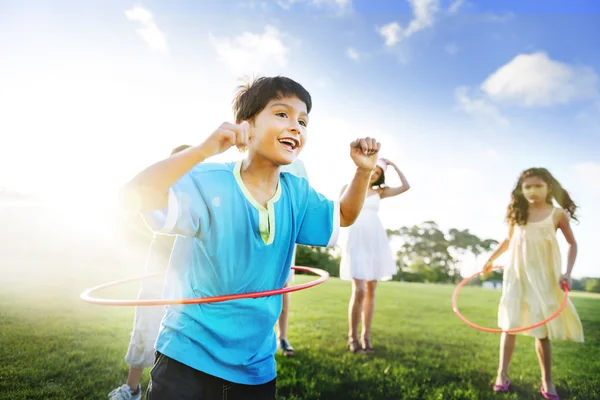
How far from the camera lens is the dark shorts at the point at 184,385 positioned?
182 centimetres

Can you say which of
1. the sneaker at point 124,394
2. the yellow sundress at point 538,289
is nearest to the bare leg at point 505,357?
the yellow sundress at point 538,289

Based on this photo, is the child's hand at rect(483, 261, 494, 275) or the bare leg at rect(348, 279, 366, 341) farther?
the bare leg at rect(348, 279, 366, 341)

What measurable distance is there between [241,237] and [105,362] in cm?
353

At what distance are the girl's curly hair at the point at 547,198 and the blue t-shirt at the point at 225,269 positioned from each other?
11.9ft

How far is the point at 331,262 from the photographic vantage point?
2244 centimetres

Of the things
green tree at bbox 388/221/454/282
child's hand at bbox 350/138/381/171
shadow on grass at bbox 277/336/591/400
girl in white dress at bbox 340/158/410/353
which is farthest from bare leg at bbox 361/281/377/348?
green tree at bbox 388/221/454/282

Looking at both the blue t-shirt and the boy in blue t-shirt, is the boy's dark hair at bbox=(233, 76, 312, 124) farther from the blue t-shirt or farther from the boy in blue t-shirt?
the blue t-shirt

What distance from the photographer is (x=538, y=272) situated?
463cm

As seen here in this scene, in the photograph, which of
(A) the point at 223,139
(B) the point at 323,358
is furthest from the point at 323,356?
(A) the point at 223,139

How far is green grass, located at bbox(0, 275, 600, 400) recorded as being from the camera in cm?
405

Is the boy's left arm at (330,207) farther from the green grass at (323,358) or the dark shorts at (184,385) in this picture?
the green grass at (323,358)

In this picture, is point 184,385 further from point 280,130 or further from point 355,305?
point 355,305

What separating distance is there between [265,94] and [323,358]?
3795mm

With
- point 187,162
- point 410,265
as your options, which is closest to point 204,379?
point 187,162
